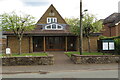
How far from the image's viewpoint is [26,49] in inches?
949

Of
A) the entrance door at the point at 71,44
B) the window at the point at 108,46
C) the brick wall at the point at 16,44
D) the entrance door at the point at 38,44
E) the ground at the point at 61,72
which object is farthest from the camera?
the entrance door at the point at 71,44

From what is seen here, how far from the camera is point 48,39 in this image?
2620cm

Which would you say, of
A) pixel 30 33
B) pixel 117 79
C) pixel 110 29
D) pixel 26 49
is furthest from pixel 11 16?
pixel 110 29

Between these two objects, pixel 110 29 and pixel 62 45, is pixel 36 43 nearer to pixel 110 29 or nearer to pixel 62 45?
pixel 62 45

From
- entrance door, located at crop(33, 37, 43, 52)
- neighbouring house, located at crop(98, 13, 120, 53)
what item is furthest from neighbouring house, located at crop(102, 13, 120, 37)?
entrance door, located at crop(33, 37, 43, 52)

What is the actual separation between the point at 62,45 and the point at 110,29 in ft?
51.3

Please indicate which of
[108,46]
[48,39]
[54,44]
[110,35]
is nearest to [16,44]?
[48,39]

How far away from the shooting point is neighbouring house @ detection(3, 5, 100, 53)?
77.7ft

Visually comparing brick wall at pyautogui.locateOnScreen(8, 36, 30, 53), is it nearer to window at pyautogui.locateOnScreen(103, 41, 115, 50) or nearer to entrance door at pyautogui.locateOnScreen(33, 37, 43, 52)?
entrance door at pyautogui.locateOnScreen(33, 37, 43, 52)

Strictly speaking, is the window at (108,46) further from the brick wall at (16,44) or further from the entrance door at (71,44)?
the brick wall at (16,44)

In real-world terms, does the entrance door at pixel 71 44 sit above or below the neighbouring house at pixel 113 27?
below

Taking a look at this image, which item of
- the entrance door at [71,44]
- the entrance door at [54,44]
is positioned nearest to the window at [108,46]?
the entrance door at [71,44]

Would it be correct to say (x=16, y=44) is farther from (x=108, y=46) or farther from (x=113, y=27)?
(x=113, y=27)

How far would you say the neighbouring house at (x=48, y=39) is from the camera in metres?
23.7
